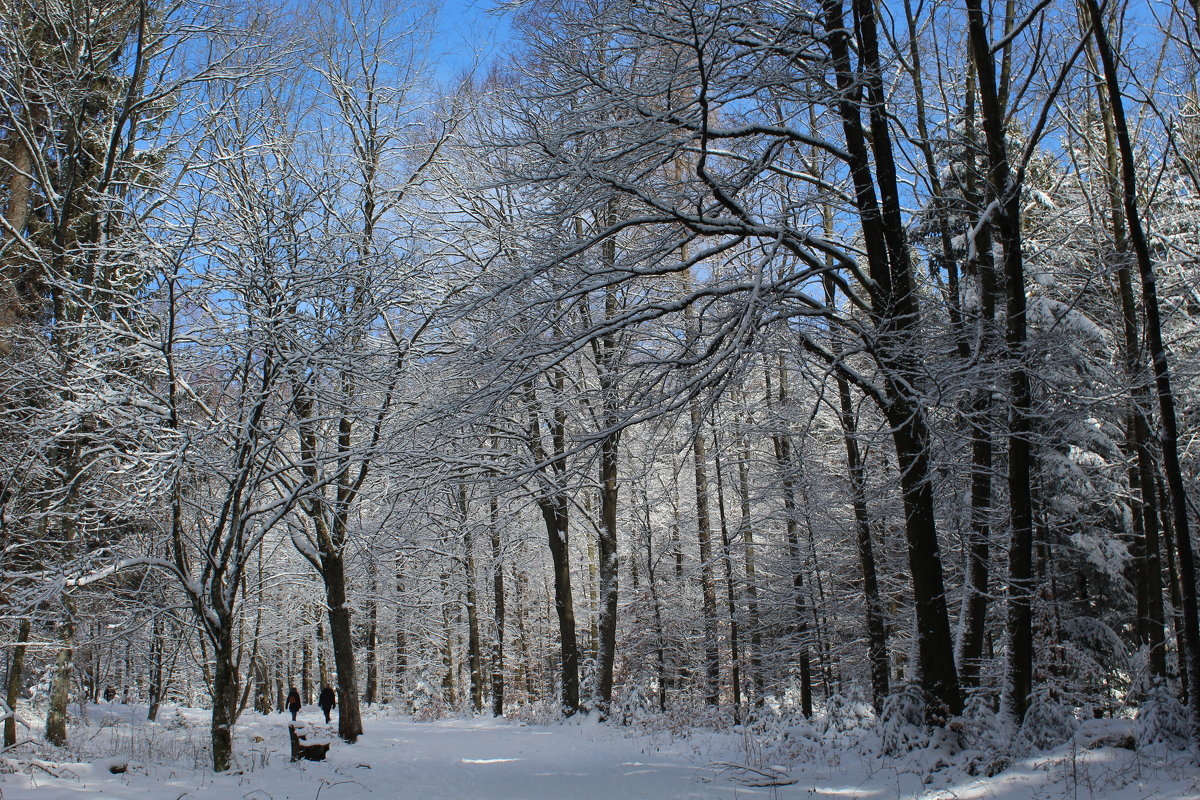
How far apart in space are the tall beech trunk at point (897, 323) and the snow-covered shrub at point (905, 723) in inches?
3.8

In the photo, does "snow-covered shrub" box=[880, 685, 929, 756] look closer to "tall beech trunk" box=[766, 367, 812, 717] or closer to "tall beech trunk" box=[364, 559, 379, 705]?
"tall beech trunk" box=[766, 367, 812, 717]

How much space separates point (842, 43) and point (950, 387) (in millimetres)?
4009

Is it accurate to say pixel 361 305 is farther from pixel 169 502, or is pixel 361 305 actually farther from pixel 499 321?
pixel 499 321

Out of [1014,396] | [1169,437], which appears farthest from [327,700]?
[1169,437]

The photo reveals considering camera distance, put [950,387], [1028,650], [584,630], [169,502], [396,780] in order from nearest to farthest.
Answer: [950,387], [1028,650], [396,780], [169,502], [584,630]

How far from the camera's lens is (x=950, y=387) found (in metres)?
5.71

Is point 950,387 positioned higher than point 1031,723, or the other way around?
point 950,387

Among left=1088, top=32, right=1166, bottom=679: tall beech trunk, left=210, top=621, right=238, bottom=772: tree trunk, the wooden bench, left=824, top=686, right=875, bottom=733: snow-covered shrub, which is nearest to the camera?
left=210, top=621, right=238, bottom=772: tree trunk

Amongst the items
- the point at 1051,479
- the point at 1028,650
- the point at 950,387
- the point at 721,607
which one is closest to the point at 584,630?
the point at 721,607

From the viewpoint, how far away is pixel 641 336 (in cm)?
734

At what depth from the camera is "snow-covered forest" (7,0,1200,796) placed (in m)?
6.55

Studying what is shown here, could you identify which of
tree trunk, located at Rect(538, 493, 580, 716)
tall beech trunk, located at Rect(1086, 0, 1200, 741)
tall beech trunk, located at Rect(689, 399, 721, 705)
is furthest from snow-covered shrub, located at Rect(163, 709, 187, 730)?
tall beech trunk, located at Rect(1086, 0, 1200, 741)

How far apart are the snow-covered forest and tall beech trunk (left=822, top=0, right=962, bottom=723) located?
0.05 meters

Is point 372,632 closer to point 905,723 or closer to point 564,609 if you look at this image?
point 564,609
